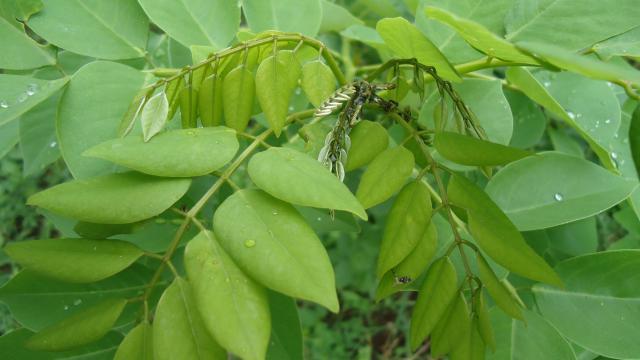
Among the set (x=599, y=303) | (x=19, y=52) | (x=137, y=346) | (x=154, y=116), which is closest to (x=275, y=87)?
(x=154, y=116)

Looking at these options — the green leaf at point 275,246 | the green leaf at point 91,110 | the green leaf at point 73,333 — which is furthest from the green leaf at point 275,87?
the green leaf at point 73,333

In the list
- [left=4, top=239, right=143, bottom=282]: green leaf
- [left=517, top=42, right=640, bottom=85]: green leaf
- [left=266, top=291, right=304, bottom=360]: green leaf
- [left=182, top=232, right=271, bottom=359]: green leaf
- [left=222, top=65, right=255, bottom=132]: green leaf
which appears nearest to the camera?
[left=517, top=42, right=640, bottom=85]: green leaf

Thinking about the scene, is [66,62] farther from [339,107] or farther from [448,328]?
[448,328]

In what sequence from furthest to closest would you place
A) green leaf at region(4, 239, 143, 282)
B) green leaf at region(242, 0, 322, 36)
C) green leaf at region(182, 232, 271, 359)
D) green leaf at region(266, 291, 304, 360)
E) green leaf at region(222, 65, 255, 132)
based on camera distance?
green leaf at region(242, 0, 322, 36) → green leaf at region(266, 291, 304, 360) → green leaf at region(222, 65, 255, 132) → green leaf at region(4, 239, 143, 282) → green leaf at region(182, 232, 271, 359)

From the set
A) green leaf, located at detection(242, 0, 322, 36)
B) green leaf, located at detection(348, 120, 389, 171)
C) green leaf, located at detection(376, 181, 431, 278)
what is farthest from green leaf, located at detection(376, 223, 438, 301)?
green leaf, located at detection(242, 0, 322, 36)

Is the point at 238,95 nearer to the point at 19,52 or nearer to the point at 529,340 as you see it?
the point at 19,52

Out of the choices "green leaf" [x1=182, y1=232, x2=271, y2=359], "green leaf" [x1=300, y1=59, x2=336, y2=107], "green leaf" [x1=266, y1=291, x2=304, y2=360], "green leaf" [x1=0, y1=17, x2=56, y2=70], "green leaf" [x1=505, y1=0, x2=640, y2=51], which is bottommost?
"green leaf" [x1=266, y1=291, x2=304, y2=360]

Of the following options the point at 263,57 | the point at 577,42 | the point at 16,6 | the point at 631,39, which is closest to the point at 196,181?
the point at 263,57

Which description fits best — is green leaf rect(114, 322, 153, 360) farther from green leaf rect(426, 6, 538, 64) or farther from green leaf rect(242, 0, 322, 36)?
green leaf rect(242, 0, 322, 36)
